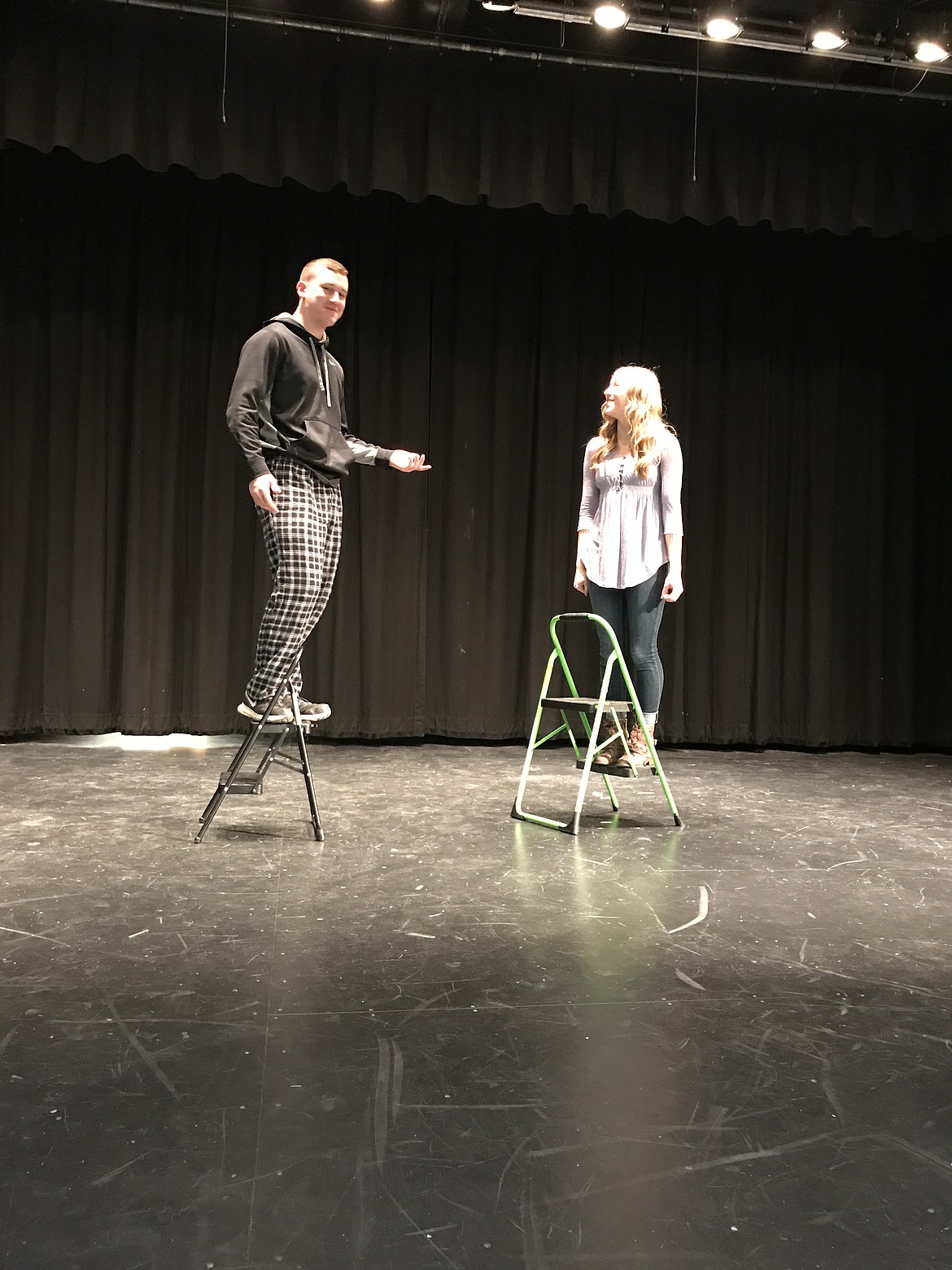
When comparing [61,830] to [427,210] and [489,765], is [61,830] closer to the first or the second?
[489,765]

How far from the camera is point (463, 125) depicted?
4.60 meters

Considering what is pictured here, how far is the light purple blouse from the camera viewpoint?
11.8 feet

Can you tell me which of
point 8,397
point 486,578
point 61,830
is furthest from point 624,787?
point 8,397

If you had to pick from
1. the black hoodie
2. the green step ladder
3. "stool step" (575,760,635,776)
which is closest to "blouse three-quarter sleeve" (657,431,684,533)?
the green step ladder

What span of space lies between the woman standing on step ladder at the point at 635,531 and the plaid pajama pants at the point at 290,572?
3.25ft

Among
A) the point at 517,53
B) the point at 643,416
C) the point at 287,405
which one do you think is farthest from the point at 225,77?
the point at 643,416

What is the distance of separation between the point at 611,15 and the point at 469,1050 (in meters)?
4.04

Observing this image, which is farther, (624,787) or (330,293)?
(624,787)

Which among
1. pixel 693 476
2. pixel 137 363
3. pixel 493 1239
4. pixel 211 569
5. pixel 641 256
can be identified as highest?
pixel 641 256

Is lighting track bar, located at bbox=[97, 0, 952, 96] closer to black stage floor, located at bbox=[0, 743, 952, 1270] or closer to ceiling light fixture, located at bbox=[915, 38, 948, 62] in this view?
ceiling light fixture, located at bbox=[915, 38, 948, 62]

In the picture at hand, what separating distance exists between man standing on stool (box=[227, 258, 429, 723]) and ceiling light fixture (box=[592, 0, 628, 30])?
1865 mm

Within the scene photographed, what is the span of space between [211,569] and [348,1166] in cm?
414

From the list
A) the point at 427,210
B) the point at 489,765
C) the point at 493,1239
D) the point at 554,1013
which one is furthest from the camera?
the point at 427,210

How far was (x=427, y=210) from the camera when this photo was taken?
5352mm
